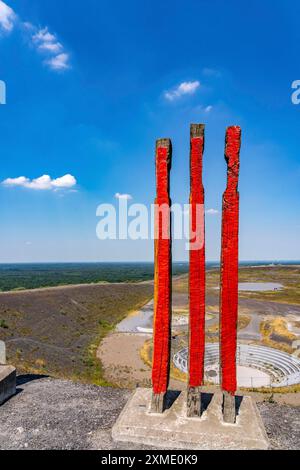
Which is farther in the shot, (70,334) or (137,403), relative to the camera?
(70,334)

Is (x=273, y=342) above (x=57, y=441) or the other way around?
the other way around

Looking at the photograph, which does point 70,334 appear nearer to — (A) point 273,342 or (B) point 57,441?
(A) point 273,342

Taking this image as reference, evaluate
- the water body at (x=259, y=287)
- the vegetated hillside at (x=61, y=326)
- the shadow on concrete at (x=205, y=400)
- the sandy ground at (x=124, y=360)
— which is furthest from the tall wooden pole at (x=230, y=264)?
the water body at (x=259, y=287)

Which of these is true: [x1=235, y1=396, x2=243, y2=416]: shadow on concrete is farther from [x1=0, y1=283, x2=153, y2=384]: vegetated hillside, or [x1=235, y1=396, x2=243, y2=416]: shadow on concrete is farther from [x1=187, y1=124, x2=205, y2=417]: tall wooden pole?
[x1=0, y1=283, x2=153, y2=384]: vegetated hillside

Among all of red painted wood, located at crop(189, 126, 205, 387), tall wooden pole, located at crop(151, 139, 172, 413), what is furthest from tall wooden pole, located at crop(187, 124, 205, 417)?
tall wooden pole, located at crop(151, 139, 172, 413)

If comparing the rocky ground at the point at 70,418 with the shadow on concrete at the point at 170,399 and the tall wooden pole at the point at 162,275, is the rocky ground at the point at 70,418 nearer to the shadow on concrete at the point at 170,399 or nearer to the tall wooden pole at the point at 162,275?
the shadow on concrete at the point at 170,399

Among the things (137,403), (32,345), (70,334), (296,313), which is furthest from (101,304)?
(137,403)

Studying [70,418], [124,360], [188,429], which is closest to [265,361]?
[124,360]

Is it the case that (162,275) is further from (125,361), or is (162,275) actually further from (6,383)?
(125,361)
